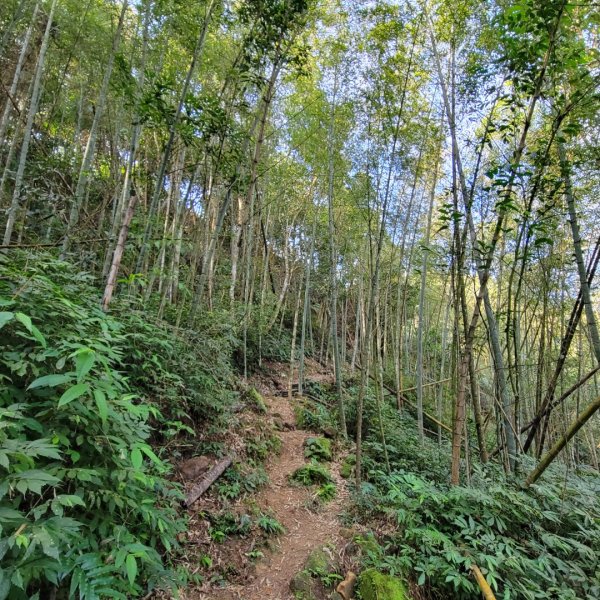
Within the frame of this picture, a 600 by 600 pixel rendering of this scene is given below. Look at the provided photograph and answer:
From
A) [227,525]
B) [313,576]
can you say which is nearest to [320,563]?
[313,576]

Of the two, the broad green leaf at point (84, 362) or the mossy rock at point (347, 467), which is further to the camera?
the mossy rock at point (347, 467)

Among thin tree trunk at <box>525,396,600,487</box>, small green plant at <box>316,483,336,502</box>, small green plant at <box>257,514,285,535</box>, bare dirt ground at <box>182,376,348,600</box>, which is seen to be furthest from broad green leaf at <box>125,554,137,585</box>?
small green plant at <box>316,483,336,502</box>

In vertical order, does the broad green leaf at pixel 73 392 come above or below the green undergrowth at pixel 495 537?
above

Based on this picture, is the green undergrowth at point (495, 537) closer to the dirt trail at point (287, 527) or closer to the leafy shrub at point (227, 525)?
the dirt trail at point (287, 527)

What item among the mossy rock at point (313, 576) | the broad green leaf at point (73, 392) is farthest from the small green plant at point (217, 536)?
the broad green leaf at point (73, 392)

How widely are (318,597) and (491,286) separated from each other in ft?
27.1

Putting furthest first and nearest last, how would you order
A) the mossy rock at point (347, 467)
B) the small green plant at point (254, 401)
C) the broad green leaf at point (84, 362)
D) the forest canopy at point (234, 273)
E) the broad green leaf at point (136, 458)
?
the small green plant at point (254, 401) < the mossy rock at point (347, 467) < the forest canopy at point (234, 273) < the broad green leaf at point (136, 458) < the broad green leaf at point (84, 362)

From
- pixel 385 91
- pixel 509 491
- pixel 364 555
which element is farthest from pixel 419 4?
pixel 364 555

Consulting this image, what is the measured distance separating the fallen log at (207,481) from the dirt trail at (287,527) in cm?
55

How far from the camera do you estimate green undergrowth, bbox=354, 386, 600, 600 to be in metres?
2.21

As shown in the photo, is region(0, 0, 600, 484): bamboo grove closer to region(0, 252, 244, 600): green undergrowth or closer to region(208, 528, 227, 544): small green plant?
region(0, 252, 244, 600): green undergrowth

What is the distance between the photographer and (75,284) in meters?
2.73

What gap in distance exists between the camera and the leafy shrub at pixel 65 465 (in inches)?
42.6

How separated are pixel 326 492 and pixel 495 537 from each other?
212 cm
